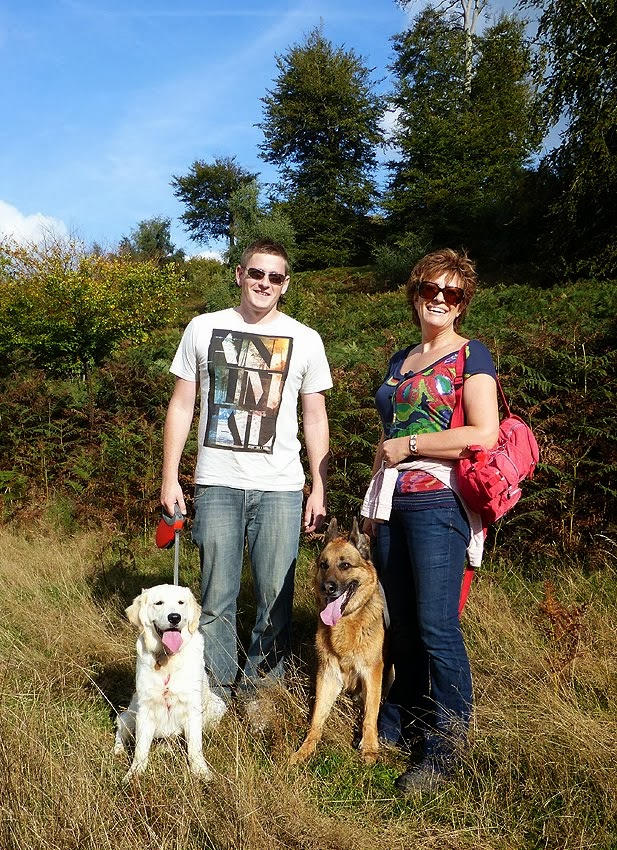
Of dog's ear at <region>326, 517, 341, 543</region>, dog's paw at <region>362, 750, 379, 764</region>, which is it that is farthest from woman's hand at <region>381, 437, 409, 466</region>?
dog's paw at <region>362, 750, 379, 764</region>

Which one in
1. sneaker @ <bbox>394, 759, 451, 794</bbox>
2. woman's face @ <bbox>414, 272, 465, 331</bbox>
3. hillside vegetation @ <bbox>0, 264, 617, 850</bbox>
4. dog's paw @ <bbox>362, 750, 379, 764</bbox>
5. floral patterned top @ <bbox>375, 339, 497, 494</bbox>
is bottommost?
dog's paw @ <bbox>362, 750, 379, 764</bbox>

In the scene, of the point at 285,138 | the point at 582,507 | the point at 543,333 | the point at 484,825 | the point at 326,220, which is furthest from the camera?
the point at 285,138

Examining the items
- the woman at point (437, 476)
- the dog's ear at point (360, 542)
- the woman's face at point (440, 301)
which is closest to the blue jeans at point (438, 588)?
the woman at point (437, 476)

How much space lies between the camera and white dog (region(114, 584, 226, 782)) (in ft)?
9.88

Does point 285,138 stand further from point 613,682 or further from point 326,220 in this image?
point 613,682

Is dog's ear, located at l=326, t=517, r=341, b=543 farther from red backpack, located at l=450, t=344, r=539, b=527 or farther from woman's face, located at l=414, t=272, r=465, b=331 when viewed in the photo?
woman's face, located at l=414, t=272, r=465, b=331

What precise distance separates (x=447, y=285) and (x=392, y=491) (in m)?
0.93

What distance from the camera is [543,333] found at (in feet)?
17.3

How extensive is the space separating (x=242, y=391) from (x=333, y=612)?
49.2 inches

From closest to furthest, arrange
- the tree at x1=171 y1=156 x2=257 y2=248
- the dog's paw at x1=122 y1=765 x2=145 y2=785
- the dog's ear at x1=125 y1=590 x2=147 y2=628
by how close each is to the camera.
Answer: the dog's paw at x1=122 y1=765 x2=145 y2=785 < the dog's ear at x1=125 y1=590 x2=147 y2=628 < the tree at x1=171 y1=156 x2=257 y2=248

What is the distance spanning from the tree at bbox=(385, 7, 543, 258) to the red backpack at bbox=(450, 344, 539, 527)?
24.1 m

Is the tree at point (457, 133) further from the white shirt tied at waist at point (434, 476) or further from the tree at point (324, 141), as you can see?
the white shirt tied at waist at point (434, 476)

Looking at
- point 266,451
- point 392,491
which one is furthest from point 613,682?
point 266,451

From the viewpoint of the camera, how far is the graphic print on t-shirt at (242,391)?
329cm
